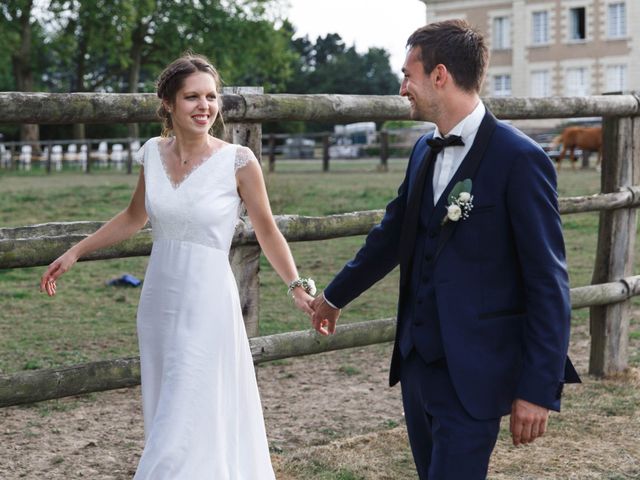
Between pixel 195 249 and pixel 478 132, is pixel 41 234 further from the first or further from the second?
pixel 478 132

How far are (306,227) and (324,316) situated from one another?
144 cm

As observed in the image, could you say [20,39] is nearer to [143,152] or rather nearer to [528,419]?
[143,152]

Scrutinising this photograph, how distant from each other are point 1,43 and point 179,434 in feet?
142

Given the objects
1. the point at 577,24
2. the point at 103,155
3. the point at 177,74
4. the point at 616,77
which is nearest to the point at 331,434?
the point at 177,74

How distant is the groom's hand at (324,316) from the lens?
3.53 metres

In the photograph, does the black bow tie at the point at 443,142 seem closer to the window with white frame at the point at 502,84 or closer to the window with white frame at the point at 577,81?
the window with white frame at the point at 577,81

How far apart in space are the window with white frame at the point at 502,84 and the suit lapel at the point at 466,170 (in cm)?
5839

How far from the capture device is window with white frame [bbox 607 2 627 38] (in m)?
57.2

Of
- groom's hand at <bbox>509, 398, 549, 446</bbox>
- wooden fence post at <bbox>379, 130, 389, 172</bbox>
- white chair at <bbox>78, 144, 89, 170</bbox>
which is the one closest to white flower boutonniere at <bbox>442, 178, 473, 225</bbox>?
groom's hand at <bbox>509, 398, 549, 446</bbox>

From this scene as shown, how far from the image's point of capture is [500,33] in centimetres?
6103

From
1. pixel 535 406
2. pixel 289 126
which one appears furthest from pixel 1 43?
pixel 535 406

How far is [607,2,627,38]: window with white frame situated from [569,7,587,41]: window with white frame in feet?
4.56

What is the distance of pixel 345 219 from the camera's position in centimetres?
515

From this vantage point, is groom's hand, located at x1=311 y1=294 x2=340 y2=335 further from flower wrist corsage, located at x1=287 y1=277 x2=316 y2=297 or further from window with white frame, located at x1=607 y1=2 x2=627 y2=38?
window with white frame, located at x1=607 y1=2 x2=627 y2=38
